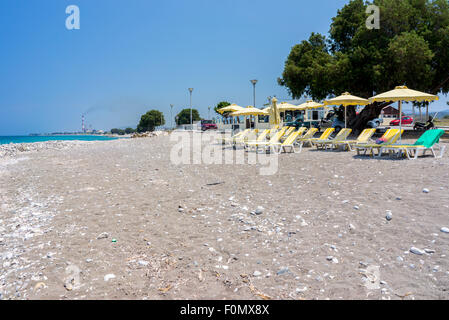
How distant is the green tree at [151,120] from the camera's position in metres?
84.5

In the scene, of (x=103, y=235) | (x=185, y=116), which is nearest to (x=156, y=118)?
(x=185, y=116)

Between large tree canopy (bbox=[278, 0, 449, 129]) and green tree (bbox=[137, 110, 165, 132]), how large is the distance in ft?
222

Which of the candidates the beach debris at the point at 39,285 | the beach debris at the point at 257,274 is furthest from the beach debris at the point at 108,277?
the beach debris at the point at 257,274

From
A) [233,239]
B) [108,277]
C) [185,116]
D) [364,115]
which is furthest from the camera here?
[185,116]

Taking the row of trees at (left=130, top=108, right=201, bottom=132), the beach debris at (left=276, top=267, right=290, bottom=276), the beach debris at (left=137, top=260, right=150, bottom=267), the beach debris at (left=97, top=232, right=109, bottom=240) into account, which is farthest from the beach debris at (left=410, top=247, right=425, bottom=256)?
the row of trees at (left=130, top=108, right=201, bottom=132)

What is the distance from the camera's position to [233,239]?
4012 mm

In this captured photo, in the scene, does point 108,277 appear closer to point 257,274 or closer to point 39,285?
point 39,285

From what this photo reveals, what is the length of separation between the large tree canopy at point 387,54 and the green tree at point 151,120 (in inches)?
2664

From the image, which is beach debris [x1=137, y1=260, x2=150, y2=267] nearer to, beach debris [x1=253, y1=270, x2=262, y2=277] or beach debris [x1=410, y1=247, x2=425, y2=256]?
beach debris [x1=253, y1=270, x2=262, y2=277]

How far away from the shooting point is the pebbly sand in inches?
114

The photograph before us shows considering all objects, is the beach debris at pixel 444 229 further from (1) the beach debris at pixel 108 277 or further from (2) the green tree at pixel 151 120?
(2) the green tree at pixel 151 120

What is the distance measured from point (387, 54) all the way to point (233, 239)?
57.6 feet

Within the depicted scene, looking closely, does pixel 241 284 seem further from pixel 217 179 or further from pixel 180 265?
pixel 217 179
